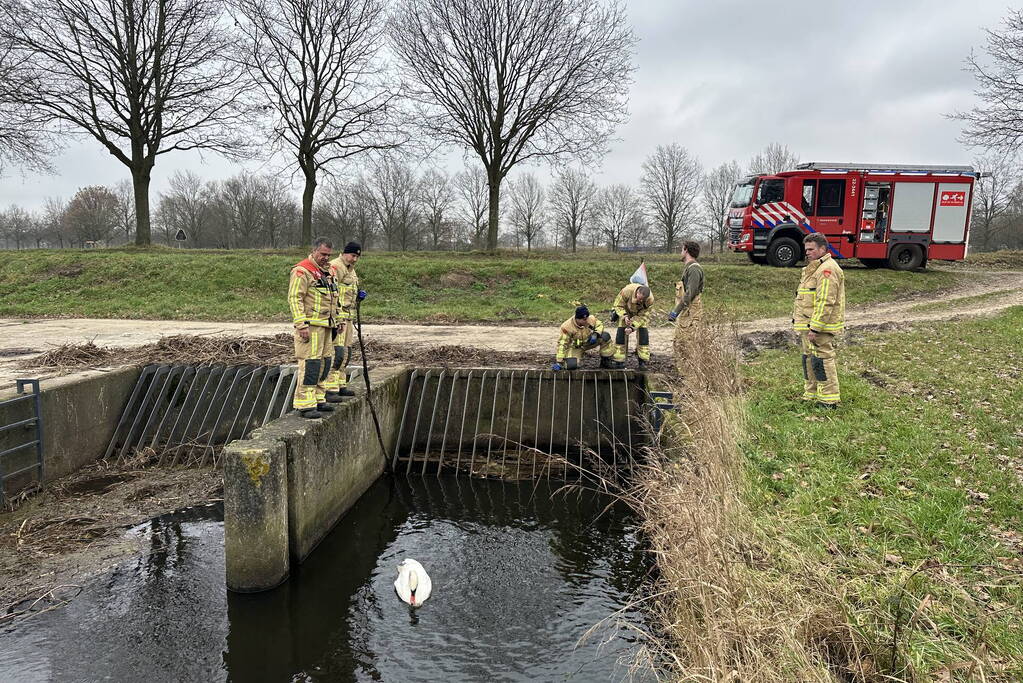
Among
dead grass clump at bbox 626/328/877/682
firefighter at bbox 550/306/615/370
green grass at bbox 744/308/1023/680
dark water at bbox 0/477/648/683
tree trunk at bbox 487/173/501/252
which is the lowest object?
dark water at bbox 0/477/648/683

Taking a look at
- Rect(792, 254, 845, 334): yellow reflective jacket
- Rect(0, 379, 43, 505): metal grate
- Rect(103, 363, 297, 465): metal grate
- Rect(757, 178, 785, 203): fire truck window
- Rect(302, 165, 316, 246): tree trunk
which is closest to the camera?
Rect(792, 254, 845, 334): yellow reflective jacket

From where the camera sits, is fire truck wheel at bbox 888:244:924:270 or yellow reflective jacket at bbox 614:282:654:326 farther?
fire truck wheel at bbox 888:244:924:270

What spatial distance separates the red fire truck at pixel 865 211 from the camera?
57.1 ft

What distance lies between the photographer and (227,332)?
12.3 m

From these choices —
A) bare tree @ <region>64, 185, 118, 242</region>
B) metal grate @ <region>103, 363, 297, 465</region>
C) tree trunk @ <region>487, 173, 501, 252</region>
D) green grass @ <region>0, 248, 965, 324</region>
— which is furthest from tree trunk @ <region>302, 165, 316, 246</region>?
bare tree @ <region>64, 185, 118, 242</region>

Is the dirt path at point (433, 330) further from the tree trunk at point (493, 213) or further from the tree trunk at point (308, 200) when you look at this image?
the tree trunk at point (308, 200)

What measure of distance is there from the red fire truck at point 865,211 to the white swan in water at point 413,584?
1575 centimetres

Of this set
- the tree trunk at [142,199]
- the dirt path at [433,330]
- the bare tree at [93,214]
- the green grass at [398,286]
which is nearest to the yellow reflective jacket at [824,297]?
the dirt path at [433,330]

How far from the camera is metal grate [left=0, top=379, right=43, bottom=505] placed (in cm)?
659

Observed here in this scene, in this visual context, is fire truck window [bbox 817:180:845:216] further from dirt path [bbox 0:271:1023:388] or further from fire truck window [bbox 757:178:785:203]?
dirt path [bbox 0:271:1023:388]

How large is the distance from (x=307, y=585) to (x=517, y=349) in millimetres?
5901

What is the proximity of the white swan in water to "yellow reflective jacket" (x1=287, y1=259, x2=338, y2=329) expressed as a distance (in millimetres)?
2435

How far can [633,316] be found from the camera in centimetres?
881

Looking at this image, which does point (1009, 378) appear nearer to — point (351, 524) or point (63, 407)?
point (351, 524)
